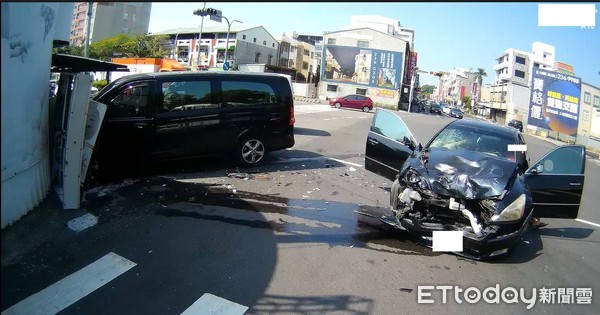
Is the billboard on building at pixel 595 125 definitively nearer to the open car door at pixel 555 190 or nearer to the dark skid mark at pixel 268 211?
the open car door at pixel 555 190

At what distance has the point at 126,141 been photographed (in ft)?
20.0

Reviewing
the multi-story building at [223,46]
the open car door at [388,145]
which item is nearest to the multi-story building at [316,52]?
the multi-story building at [223,46]

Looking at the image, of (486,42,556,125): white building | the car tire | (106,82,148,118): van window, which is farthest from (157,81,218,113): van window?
(486,42,556,125): white building

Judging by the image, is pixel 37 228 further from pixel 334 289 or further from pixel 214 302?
pixel 334 289

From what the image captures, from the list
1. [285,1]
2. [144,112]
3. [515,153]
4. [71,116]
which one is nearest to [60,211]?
[71,116]

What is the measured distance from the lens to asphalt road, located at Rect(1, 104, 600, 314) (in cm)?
314

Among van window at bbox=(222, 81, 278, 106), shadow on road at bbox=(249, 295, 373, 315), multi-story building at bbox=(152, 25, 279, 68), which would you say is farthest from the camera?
multi-story building at bbox=(152, 25, 279, 68)

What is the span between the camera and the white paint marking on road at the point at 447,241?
3.95 m

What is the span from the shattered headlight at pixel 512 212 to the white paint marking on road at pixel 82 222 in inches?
179

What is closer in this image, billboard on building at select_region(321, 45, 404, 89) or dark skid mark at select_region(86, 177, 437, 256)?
dark skid mark at select_region(86, 177, 437, 256)

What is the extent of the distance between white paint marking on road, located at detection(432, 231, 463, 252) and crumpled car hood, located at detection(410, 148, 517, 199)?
0.43m

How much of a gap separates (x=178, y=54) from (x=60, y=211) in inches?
2631

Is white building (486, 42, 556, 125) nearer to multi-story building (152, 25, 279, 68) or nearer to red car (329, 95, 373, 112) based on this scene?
red car (329, 95, 373, 112)

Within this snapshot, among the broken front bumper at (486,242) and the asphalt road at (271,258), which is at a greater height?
the broken front bumper at (486,242)
